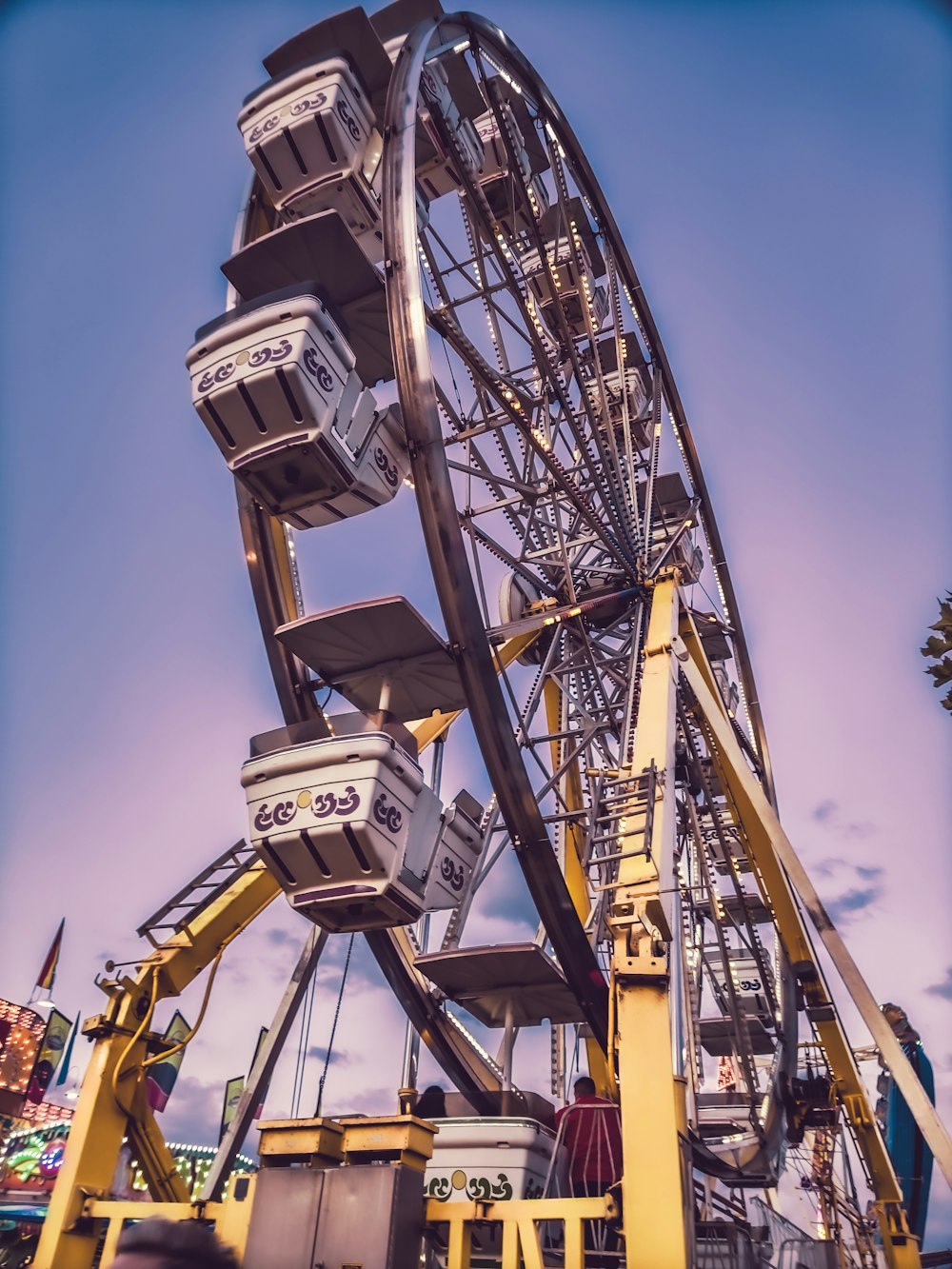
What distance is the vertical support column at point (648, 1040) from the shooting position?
14.0 ft

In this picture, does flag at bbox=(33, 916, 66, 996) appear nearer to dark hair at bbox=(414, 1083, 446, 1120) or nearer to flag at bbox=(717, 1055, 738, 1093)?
flag at bbox=(717, 1055, 738, 1093)

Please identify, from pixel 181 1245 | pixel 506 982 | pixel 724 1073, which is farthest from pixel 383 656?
pixel 724 1073

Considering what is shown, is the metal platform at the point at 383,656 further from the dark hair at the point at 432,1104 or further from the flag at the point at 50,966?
the flag at the point at 50,966

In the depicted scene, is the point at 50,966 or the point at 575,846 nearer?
the point at 575,846

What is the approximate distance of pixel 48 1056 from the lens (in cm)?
2545

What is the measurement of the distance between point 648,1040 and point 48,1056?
86.9 ft

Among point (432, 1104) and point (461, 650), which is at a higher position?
point (461, 650)

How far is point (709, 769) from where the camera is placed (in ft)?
51.5

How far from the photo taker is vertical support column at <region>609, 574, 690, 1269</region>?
4.27 meters

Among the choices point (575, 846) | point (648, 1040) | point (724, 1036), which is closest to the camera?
point (648, 1040)

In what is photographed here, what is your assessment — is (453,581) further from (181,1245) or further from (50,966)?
(50,966)

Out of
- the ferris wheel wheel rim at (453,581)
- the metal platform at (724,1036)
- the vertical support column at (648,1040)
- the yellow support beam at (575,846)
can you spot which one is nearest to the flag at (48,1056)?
the metal platform at (724,1036)

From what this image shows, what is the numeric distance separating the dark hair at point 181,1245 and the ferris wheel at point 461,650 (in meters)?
3.37

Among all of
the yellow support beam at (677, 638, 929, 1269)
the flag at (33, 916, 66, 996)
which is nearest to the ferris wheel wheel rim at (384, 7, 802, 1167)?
the yellow support beam at (677, 638, 929, 1269)
